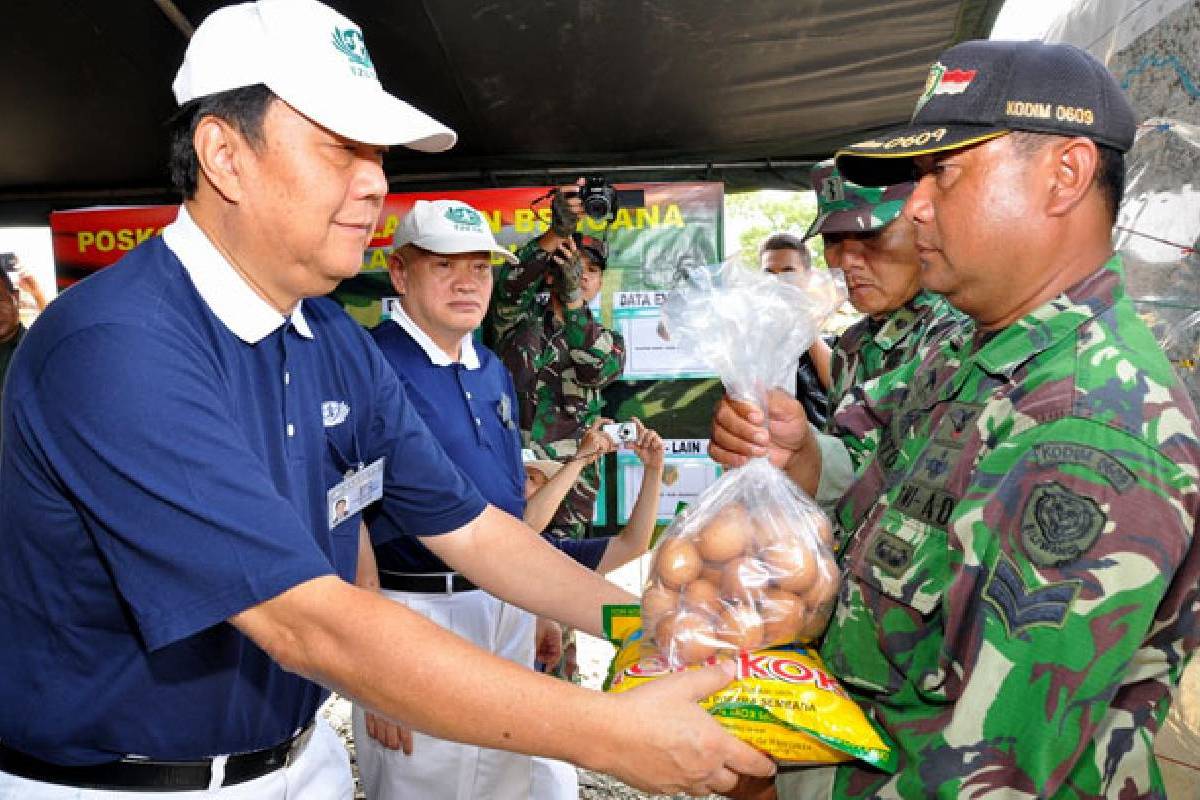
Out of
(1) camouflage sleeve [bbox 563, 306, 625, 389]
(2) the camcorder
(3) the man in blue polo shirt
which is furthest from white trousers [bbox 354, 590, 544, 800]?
(2) the camcorder

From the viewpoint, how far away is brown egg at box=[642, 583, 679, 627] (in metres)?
1.55

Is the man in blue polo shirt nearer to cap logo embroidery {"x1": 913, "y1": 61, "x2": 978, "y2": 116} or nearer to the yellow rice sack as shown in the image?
the yellow rice sack

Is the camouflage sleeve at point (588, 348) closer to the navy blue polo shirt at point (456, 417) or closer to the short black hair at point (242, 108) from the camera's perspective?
the navy blue polo shirt at point (456, 417)

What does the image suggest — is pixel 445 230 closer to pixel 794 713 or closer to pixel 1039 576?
pixel 794 713

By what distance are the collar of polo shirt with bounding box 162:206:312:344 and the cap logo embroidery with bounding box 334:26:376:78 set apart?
407 millimetres

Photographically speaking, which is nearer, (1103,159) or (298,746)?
(1103,159)

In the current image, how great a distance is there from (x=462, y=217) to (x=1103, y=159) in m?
2.61

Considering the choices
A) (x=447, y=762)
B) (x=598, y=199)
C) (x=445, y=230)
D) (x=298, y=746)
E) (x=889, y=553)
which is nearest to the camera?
(x=889, y=553)

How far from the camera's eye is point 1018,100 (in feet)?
4.38

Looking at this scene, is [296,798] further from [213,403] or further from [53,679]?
[213,403]

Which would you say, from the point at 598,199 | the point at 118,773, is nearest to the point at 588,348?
the point at 598,199

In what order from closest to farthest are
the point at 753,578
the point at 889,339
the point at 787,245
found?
1. the point at 753,578
2. the point at 889,339
3. the point at 787,245

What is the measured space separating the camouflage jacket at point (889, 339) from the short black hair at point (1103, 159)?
125 centimetres

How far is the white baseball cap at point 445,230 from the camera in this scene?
135 inches
